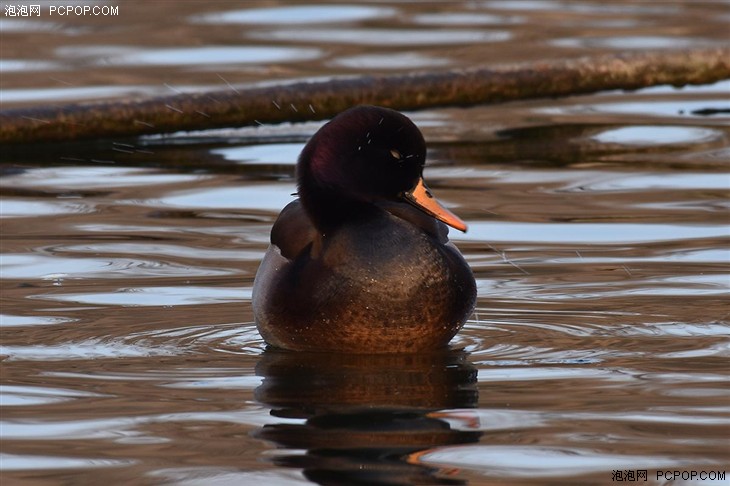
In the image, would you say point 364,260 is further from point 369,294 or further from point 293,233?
point 293,233

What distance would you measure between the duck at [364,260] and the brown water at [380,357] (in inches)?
4.6

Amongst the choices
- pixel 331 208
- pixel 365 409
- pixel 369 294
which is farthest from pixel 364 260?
pixel 365 409

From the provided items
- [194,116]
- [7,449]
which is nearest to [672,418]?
[7,449]

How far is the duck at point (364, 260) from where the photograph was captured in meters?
5.43

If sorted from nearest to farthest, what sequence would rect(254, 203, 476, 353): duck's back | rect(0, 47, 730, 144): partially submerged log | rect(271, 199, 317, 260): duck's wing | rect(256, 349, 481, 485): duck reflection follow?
rect(256, 349, 481, 485): duck reflection < rect(254, 203, 476, 353): duck's back < rect(271, 199, 317, 260): duck's wing < rect(0, 47, 730, 144): partially submerged log

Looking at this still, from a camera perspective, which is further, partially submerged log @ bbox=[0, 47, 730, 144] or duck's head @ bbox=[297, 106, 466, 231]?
partially submerged log @ bbox=[0, 47, 730, 144]

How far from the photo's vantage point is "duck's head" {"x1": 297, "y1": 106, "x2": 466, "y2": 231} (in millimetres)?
5547

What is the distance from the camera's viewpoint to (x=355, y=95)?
31.8 feet

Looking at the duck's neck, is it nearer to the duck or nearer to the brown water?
the duck

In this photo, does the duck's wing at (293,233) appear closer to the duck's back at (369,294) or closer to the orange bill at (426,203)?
the duck's back at (369,294)

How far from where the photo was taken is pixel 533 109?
1134 centimetres

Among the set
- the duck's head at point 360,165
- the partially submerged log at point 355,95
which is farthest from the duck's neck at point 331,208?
the partially submerged log at point 355,95

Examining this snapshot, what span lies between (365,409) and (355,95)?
17.0 feet

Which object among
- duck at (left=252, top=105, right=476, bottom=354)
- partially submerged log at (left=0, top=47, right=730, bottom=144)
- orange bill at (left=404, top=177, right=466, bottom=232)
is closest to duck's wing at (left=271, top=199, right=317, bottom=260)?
duck at (left=252, top=105, right=476, bottom=354)
